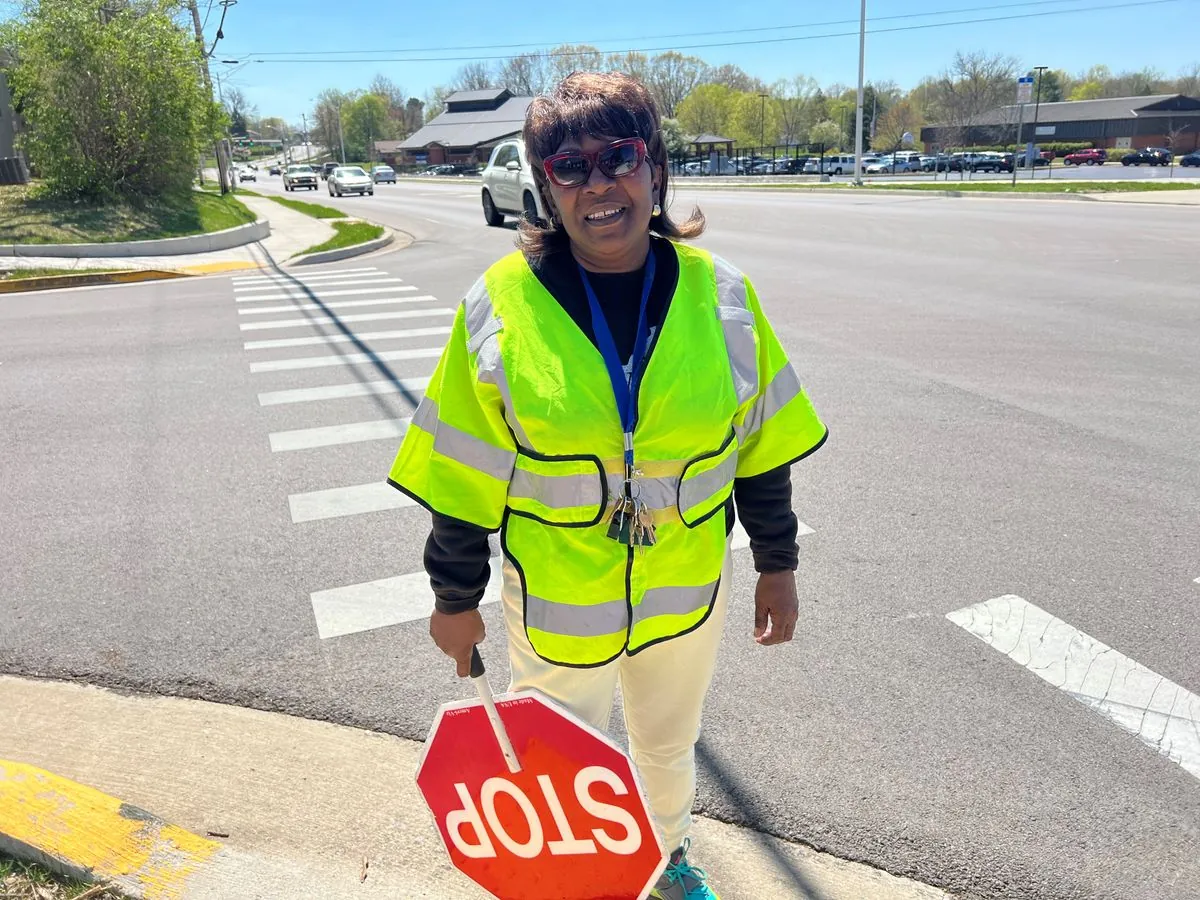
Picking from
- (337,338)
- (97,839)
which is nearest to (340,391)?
(337,338)

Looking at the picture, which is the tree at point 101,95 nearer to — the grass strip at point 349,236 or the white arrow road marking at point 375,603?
the grass strip at point 349,236

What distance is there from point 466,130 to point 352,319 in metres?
98.5

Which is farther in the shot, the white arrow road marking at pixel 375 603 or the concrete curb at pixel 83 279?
the concrete curb at pixel 83 279

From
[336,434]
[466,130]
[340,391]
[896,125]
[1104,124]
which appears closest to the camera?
[336,434]

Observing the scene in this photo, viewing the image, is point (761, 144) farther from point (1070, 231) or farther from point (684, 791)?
point (684, 791)

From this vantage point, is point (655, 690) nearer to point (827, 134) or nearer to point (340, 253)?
point (340, 253)

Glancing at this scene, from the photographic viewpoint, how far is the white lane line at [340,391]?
693cm

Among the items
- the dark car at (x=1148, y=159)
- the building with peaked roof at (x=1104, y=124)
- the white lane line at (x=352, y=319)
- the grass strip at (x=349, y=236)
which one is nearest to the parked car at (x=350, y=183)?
the grass strip at (x=349, y=236)

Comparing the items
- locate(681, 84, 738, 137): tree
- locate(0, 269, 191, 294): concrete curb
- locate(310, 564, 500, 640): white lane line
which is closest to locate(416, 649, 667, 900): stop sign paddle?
locate(310, 564, 500, 640): white lane line

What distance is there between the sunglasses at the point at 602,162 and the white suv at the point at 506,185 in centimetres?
1565

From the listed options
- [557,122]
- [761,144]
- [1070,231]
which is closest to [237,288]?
[557,122]

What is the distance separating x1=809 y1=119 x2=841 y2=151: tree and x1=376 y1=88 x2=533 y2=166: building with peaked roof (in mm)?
30708

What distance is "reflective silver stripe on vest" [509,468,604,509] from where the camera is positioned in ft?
5.66

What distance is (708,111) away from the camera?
91.6m
